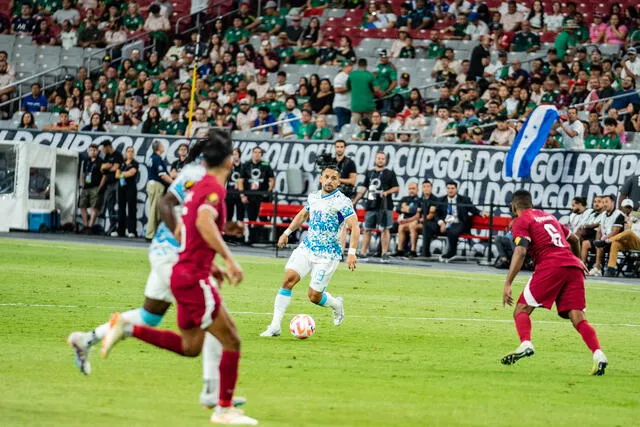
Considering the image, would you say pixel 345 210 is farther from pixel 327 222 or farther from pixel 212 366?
pixel 212 366

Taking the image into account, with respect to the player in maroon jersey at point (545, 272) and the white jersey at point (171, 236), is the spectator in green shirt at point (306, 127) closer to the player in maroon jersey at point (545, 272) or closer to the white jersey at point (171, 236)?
the player in maroon jersey at point (545, 272)

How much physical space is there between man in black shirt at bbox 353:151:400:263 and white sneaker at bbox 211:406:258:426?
19084 millimetres

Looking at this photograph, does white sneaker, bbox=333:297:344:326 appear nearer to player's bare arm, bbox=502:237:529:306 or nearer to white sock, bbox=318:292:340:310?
white sock, bbox=318:292:340:310

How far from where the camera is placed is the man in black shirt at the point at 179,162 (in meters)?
31.0

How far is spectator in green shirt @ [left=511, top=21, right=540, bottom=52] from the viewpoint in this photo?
31812 mm

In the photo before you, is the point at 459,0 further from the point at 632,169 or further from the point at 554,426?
the point at 554,426

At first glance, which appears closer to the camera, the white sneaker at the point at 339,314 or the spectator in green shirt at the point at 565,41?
the white sneaker at the point at 339,314

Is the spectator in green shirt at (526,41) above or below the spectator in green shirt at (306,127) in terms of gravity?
above

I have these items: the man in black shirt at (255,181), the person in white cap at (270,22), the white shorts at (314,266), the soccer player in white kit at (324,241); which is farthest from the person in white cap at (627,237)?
the person in white cap at (270,22)

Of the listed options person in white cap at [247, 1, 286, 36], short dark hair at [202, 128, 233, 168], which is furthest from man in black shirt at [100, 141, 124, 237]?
short dark hair at [202, 128, 233, 168]

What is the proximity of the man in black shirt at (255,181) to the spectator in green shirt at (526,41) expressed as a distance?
7412mm

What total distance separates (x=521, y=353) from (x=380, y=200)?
1599 centimetres

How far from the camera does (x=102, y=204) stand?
33188 millimetres

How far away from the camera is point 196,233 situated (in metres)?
8.48
